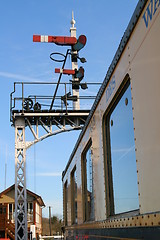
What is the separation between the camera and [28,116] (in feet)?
49.6

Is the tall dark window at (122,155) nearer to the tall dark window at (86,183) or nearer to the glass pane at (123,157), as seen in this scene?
the glass pane at (123,157)

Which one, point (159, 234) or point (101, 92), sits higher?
point (101, 92)

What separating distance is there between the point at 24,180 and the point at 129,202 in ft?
41.0

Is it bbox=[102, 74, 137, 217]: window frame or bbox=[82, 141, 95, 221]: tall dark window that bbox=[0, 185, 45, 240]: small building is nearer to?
bbox=[82, 141, 95, 221]: tall dark window

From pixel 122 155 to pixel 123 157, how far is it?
0.04m

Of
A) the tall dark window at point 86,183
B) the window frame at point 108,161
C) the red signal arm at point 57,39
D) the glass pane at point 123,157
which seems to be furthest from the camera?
the red signal arm at point 57,39

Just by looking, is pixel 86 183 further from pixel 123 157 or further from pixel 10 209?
pixel 10 209

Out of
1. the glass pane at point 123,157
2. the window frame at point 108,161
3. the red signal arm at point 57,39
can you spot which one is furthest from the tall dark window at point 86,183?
the red signal arm at point 57,39

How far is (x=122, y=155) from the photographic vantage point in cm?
288

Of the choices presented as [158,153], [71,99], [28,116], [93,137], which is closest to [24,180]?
[28,116]

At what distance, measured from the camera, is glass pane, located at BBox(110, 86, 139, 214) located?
8.54 feet

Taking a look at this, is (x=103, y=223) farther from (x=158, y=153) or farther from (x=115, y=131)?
(x=158, y=153)

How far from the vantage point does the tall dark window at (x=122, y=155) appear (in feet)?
8.60

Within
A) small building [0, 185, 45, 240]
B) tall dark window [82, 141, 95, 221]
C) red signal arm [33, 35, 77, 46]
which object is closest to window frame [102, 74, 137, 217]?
tall dark window [82, 141, 95, 221]
